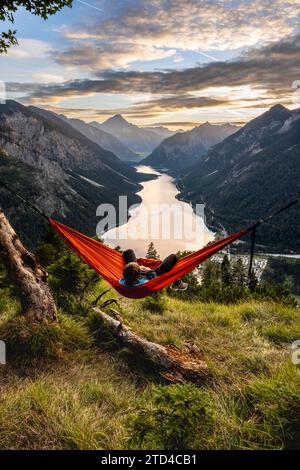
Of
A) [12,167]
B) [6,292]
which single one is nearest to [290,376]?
[6,292]

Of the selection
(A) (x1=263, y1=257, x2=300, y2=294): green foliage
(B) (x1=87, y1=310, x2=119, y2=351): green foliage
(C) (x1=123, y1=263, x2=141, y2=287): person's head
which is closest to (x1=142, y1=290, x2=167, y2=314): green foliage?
(C) (x1=123, y1=263, x2=141, y2=287): person's head

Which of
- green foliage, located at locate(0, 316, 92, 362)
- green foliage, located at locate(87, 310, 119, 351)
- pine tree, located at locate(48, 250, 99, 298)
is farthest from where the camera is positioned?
pine tree, located at locate(48, 250, 99, 298)

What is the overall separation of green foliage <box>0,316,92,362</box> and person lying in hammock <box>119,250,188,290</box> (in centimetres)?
139

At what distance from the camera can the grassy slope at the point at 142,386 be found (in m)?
3.41

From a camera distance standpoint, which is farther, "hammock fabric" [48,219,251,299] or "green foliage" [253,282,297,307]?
"green foliage" [253,282,297,307]

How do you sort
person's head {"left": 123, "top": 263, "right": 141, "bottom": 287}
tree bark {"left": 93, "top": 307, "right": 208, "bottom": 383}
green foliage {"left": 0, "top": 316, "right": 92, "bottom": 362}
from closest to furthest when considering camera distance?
tree bark {"left": 93, "top": 307, "right": 208, "bottom": 383}
green foliage {"left": 0, "top": 316, "right": 92, "bottom": 362}
person's head {"left": 123, "top": 263, "right": 141, "bottom": 287}

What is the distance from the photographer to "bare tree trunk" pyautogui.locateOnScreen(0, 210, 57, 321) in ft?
17.9

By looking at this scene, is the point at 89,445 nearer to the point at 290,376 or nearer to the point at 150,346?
the point at 150,346

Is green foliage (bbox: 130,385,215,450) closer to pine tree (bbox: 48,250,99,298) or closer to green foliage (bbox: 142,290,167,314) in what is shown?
green foliage (bbox: 142,290,167,314)

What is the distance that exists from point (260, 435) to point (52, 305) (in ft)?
12.2

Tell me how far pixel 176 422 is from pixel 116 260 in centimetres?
453

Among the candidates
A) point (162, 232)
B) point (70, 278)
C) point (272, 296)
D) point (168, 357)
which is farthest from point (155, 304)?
point (162, 232)

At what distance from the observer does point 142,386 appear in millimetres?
4523

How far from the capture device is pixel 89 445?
3238 mm
